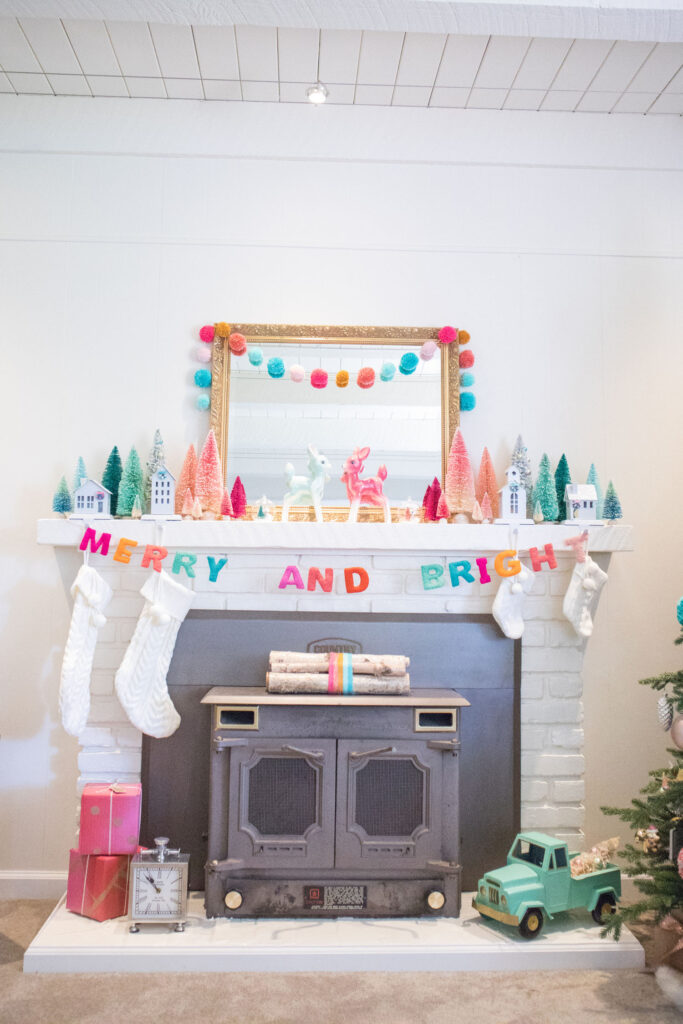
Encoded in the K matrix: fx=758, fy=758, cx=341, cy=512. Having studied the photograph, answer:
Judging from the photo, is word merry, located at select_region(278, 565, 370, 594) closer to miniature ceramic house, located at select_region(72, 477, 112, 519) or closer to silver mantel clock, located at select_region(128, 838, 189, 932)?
miniature ceramic house, located at select_region(72, 477, 112, 519)

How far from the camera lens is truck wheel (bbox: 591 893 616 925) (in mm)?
2682

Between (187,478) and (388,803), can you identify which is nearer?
(388,803)

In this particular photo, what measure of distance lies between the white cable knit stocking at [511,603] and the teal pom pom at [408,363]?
3.10 feet

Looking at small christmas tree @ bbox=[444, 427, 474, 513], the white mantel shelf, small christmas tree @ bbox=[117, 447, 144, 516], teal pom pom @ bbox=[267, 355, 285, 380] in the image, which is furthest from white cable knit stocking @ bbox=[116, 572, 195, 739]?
small christmas tree @ bbox=[444, 427, 474, 513]

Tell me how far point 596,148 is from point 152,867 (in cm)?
344

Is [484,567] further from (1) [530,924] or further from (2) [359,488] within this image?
(1) [530,924]

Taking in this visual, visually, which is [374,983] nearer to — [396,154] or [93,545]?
[93,545]

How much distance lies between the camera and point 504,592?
9.79 feet

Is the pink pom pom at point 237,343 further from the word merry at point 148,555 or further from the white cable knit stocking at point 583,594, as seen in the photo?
the white cable knit stocking at point 583,594

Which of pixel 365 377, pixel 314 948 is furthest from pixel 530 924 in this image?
pixel 365 377

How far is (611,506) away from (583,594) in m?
0.38

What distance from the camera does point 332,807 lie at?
2684mm

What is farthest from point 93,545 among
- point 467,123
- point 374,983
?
point 467,123

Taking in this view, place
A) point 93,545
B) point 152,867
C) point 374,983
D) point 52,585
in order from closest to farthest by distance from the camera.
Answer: point 374,983
point 152,867
point 93,545
point 52,585
